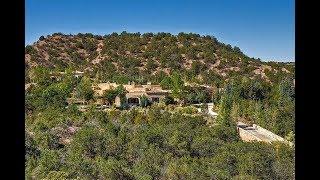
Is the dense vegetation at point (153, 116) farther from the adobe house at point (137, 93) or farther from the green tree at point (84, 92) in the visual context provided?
the adobe house at point (137, 93)

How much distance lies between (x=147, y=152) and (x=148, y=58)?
1848cm

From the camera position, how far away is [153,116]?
1409 centimetres

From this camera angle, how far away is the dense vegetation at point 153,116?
806 centimetres

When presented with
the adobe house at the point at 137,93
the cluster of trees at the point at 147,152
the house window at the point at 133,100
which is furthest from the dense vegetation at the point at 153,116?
the house window at the point at 133,100

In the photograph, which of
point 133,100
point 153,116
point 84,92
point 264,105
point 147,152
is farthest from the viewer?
point 133,100

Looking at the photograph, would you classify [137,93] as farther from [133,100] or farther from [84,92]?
[84,92]

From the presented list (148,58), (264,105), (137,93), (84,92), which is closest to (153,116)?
(264,105)

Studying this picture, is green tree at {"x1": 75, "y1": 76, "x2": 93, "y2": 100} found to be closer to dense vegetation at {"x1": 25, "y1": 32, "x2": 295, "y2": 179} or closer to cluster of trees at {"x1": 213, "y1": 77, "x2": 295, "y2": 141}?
dense vegetation at {"x1": 25, "y1": 32, "x2": 295, "y2": 179}

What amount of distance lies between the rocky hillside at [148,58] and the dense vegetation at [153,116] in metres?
0.06

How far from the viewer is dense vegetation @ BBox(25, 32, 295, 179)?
8062mm

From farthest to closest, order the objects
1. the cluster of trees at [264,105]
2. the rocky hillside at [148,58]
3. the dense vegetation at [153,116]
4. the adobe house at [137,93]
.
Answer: the rocky hillside at [148,58] → the adobe house at [137,93] → the cluster of trees at [264,105] → the dense vegetation at [153,116]
